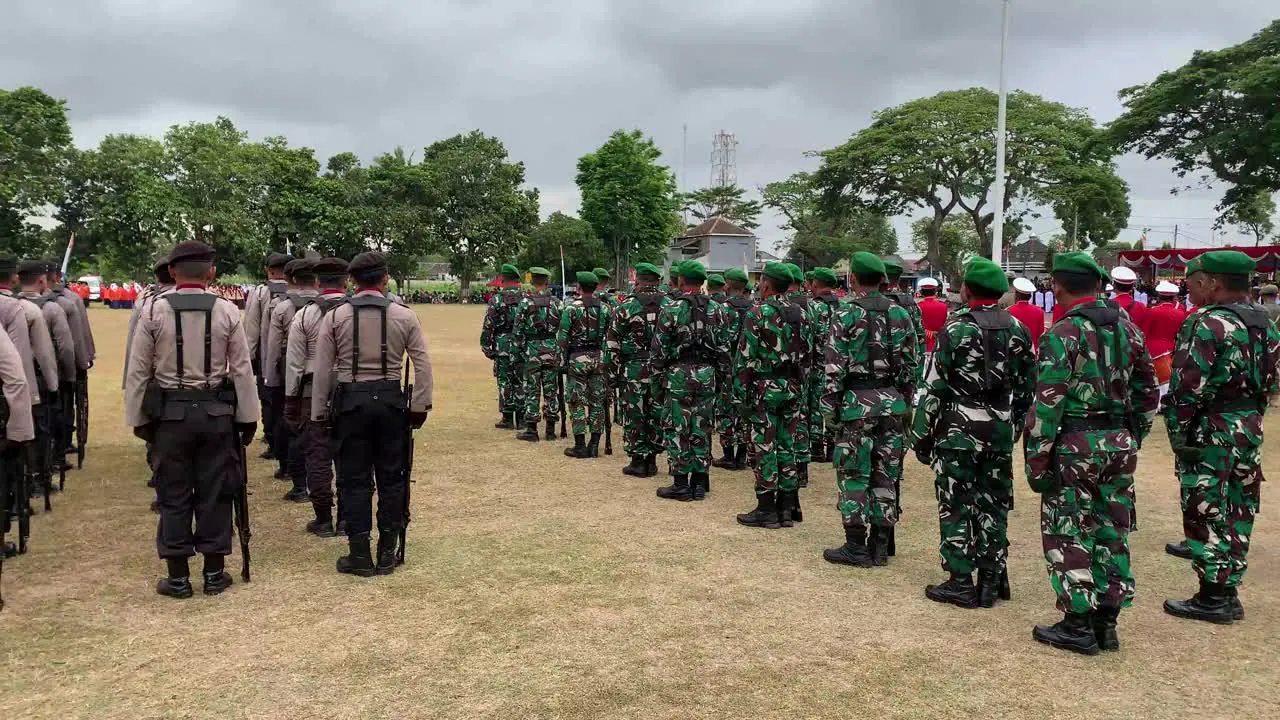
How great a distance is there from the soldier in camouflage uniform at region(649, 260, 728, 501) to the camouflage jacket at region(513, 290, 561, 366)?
106 inches

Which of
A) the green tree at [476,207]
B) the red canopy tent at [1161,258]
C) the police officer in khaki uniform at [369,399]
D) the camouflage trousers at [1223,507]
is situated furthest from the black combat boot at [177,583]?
the green tree at [476,207]

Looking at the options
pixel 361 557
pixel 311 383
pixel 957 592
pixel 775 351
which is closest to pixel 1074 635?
pixel 957 592

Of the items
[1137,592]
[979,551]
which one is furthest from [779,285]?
[1137,592]

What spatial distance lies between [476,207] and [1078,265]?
52906 millimetres

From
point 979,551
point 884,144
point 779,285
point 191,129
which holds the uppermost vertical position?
point 191,129

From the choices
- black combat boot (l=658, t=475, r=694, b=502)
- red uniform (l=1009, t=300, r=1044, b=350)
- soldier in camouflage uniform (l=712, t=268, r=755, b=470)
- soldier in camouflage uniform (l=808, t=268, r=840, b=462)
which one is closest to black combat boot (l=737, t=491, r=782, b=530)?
soldier in camouflage uniform (l=808, t=268, r=840, b=462)

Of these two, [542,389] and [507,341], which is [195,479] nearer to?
[542,389]

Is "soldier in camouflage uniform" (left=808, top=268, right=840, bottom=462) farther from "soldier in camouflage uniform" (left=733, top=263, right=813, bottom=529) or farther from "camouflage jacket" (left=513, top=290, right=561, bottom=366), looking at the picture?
"camouflage jacket" (left=513, top=290, right=561, bottom=366)

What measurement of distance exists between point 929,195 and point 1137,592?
127 feet

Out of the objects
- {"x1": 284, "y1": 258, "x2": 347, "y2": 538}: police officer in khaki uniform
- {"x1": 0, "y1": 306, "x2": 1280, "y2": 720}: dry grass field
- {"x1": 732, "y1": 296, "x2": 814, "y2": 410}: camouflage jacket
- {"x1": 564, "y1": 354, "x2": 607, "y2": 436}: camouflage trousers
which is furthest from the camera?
{"x1": 564, "y1": 354, "x2": 607, "y2": 436}: camouflage trousers

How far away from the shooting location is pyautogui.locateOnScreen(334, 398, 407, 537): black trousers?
5.15m

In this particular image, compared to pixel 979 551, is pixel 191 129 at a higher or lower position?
higher

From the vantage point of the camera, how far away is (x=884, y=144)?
1578 inches

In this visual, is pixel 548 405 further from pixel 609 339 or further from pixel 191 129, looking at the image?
pixel 191 129
